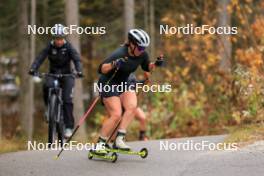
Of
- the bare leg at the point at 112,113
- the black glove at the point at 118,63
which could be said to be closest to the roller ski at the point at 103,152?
the bare leg at the point at 112,113

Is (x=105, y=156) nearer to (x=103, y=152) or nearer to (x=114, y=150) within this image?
(x=103, y=152)

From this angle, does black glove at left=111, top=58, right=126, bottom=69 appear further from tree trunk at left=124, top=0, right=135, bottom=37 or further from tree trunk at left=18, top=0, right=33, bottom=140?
tree trunk at left=18, top=0, right=33, bottom=140

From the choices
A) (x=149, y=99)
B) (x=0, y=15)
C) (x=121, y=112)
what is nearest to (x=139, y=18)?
→ (x=0, y=15)

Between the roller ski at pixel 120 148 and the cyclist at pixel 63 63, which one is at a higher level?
the cyclist at pixel 63 63

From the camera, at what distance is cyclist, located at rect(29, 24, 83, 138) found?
45.6ft

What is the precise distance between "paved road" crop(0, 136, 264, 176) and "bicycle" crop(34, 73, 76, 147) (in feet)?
5.31

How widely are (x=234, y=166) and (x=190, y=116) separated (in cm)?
931

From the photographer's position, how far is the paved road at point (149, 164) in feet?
32.9

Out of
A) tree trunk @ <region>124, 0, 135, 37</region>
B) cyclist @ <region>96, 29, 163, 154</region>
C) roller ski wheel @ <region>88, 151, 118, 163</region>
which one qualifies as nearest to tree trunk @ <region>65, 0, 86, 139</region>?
tree trunk @ <region>124, 0, 135, 37</region>

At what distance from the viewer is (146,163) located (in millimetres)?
10914

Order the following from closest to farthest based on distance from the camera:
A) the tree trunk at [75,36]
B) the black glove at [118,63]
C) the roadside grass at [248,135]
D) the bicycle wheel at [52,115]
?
the black glove at [118,63] < the roadside grass at [248,135] < the bicycle wheel at [52,115] < the tree trunk at [75,36]
